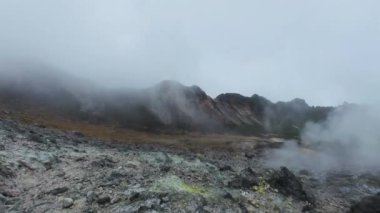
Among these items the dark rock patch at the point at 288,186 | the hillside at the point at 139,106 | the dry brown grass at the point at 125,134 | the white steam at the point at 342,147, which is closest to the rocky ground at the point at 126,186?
the dark rock patch at the point at 288,186

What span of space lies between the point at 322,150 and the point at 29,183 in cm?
4375

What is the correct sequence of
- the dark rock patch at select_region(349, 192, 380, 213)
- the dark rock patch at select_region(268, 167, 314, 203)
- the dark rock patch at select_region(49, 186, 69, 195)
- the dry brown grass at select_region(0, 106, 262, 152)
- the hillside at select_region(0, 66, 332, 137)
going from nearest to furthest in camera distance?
the dark rock patch at select_region(49, 186, 69, 195) → the dark rock patch at select_region(349, 192, 380, 213) → the dark rock patch at select_region(268, 167, 314, 203) → the dry brown grass at select_region(0, 106, 262, 152) → the hillside at select_region(0, 66, 332, 137)

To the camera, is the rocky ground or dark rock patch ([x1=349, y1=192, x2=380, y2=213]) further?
dark rock patch ([x1=349, y1=192, x2=380, y2=213])

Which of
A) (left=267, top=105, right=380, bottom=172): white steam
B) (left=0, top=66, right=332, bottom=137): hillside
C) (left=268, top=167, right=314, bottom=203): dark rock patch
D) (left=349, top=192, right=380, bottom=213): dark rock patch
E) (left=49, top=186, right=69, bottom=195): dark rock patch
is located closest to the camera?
(left=49, top=186, right=69, bottom=195): dark rock patch

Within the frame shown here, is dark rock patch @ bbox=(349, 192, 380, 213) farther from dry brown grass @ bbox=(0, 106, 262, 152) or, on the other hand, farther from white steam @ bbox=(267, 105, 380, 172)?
dry brown grass @ bbox=(0, 106, 262, 152)

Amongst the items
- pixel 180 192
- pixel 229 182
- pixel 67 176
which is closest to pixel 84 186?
pixel 67 176

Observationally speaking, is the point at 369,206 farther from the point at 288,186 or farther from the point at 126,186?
the point at 126,186

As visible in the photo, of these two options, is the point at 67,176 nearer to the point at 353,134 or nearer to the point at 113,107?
the point at 353,134

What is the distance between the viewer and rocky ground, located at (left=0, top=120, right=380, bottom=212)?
1983cm

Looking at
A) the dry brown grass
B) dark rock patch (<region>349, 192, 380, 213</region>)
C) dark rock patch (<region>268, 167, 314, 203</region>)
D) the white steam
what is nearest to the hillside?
the dry brown grass

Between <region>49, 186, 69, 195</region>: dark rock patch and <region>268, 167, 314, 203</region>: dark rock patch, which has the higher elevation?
<region>268, 167, 314, 203</region>: dark rock patch

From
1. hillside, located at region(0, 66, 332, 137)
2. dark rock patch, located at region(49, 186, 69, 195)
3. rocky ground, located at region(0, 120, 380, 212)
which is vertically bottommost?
dark rock patch, located at region(49, 186, 69, 195)

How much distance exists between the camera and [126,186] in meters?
21.5

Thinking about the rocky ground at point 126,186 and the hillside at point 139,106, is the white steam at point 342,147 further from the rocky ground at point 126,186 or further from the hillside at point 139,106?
the hillside at point 139,106
